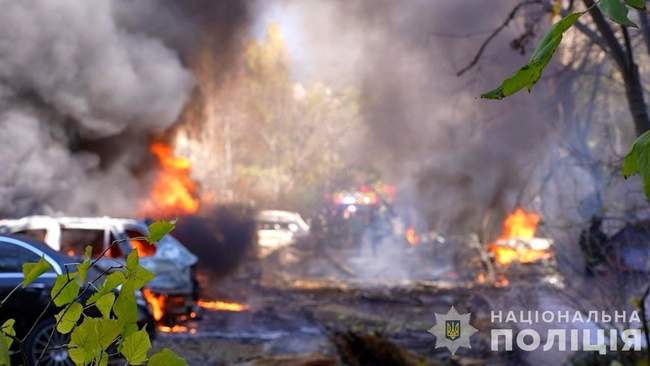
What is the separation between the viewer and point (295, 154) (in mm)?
38375

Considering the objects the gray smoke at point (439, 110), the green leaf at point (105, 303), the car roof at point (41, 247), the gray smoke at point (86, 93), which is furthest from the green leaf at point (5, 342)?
the gray smoke at point (439, 110)

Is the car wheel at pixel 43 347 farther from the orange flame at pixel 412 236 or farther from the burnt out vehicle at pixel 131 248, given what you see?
the orange flame at pixel 412 236

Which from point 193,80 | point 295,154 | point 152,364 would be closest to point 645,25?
point 152,364

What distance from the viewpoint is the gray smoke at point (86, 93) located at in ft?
43.8

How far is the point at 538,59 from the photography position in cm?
133

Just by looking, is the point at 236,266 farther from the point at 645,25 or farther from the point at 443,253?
the point at 645,25

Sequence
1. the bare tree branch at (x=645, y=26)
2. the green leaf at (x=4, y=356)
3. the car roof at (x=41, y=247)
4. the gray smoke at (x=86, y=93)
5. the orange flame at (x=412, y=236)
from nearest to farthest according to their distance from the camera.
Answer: the green leaf at (x=4, y=356), the bare tree branch at (x=645, y=26), the car roof at (x=41, y=247), the gray smoke at (x=86, y=93), the orange flame at (x=412, y=236)

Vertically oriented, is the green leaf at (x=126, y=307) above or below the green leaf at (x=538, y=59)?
below

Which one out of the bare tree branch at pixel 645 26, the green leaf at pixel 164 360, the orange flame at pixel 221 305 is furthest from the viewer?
the orange flame at pixel 221 305

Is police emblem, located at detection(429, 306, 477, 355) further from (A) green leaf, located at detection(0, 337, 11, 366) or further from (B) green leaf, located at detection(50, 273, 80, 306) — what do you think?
(A) green leaf, located at detection(0, 337, 11, 366)

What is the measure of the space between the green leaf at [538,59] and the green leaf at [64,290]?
3.88 ft

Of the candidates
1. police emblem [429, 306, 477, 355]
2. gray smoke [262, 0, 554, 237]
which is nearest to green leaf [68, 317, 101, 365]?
police emblem [429, 306, 477, 355]

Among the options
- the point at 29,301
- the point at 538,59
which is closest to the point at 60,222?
the point at 29,301

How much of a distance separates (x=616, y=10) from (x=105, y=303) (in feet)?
4.53
